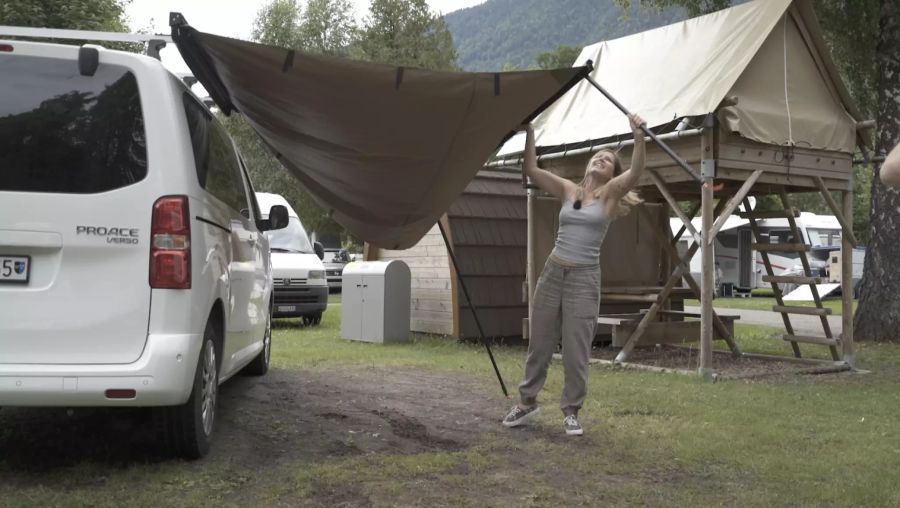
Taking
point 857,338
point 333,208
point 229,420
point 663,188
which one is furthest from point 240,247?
point 857,338

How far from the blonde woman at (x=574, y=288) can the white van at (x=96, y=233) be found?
248 centimetres

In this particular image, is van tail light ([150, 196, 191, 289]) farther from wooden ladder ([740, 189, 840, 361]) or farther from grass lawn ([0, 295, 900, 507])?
wooden ladder ([740, 189, 840, 361])

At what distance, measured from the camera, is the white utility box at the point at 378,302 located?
12.4 metres

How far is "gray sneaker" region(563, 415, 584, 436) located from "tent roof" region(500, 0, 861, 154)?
385cm

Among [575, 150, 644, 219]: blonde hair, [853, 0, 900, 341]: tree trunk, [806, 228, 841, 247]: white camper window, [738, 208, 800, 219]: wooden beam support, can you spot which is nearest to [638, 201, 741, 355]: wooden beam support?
[738, 208, 800, 219]: wooden beam support

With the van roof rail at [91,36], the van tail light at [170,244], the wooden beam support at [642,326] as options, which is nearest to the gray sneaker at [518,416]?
the van tail light at [170,244]

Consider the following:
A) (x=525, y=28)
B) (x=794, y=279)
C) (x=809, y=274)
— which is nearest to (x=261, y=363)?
(x=794, y=279)

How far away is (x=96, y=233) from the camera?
429 centimetres

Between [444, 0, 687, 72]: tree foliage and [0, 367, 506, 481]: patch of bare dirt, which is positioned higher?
[444, 0, 687, 72]: tree foliage

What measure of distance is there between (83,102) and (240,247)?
182 centimetres

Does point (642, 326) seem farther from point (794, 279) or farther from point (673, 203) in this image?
point (794, 279)

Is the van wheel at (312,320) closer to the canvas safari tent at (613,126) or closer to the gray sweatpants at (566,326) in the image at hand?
the canvas safari tent at (613,126)

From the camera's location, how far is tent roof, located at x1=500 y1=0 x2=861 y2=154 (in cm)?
887

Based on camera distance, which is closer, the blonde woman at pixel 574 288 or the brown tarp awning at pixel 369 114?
the brown tarp awning at pixel 369 114
